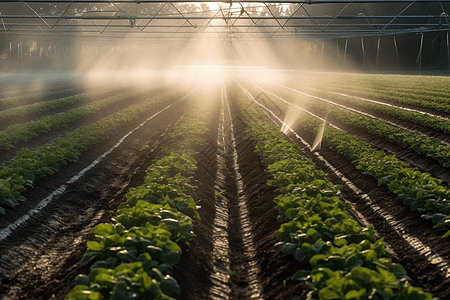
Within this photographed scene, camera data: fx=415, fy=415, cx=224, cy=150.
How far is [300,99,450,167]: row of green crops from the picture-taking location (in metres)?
9.58

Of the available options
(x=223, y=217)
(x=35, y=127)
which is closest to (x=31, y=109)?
(x=35, y=127)

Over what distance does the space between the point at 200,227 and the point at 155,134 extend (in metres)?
9.48

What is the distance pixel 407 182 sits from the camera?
286 inches

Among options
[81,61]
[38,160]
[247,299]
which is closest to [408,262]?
[247,299]

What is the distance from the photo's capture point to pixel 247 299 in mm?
4832

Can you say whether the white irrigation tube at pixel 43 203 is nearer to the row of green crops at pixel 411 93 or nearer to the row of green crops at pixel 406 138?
the row of green crops at pixel 406 138

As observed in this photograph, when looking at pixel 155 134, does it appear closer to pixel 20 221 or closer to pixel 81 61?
pixel 20 221

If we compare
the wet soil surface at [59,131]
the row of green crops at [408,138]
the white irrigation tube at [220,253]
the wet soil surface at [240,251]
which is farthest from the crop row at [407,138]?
the wet soil surface at [59,131]

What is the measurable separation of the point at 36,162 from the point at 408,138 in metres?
9.33

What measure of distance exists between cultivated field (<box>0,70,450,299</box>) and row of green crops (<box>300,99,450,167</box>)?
6cm

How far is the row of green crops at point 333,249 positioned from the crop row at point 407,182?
1337 millimetres

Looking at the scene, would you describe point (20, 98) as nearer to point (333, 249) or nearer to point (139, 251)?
point (139, 251)

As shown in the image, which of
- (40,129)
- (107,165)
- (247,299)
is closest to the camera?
(247,299)

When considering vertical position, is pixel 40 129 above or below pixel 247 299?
above
